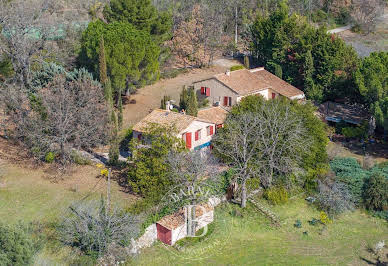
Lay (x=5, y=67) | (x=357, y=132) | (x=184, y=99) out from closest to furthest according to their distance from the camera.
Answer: (x=357, y=132), (x=5, y=67), (x=184, y=99)

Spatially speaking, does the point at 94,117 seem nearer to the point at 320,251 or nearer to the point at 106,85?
the point at 106,85

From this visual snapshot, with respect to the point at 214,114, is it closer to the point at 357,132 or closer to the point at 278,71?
the point at 357,132

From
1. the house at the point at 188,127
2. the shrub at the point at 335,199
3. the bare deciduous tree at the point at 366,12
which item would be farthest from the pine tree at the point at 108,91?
the bare deciduous tree at the point at 366,12

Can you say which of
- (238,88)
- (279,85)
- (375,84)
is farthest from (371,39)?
(238,88)

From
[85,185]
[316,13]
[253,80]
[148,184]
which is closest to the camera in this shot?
[148,184]

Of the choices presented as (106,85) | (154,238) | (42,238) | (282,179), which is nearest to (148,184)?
(154,238)

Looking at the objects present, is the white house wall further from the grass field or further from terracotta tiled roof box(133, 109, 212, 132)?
the grass field

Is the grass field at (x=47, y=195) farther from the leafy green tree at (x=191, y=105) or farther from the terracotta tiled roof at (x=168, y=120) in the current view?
the leafy green tree at (x=191, y=105)
